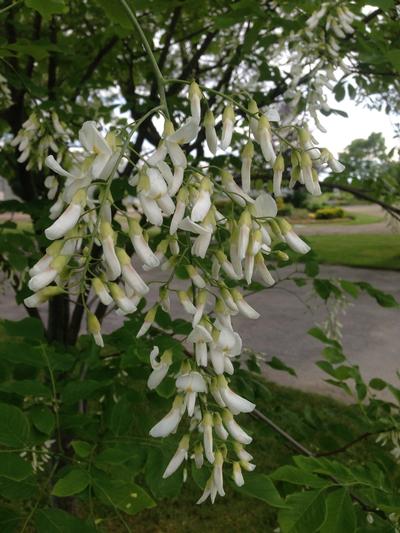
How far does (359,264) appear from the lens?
14609mm

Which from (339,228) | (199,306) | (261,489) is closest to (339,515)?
(261,489)

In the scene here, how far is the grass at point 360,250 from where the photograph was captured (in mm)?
14849

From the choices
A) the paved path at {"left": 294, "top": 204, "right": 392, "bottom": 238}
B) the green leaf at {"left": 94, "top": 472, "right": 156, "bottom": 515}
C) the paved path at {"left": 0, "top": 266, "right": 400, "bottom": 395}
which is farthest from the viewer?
the paved path at {"left": 294, "top": 204, "right": 392, "bottom": 238}

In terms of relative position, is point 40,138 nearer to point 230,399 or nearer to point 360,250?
point 230,399

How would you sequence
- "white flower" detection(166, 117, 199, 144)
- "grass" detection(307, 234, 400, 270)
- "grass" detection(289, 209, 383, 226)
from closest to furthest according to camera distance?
"white flower" detection(166, 117, 199, 144)
"grass" detection(307, 234, 400, 270)
"grass" detection(289, 209, 383, 226)

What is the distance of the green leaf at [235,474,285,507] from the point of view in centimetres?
117

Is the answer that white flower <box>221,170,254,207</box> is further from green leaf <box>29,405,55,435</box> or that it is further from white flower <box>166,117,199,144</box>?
green leaf <box>29,405,55,435</box>

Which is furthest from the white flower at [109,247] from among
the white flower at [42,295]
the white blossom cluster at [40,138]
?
the white blossom cluster at [40,138]

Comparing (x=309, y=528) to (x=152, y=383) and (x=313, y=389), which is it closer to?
(x=152, y=383)

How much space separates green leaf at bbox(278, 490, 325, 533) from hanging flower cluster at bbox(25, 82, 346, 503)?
0.13 meters

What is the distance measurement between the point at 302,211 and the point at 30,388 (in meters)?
33.8

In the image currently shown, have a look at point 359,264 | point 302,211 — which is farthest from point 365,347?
point 302,211

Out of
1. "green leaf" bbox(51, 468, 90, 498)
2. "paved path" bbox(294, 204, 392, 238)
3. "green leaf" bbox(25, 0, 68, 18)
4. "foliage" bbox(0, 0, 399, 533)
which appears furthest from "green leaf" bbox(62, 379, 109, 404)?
"paved path" bbox(294, 204, 392, 238)

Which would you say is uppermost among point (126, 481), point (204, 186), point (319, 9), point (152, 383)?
point (319, 9)
